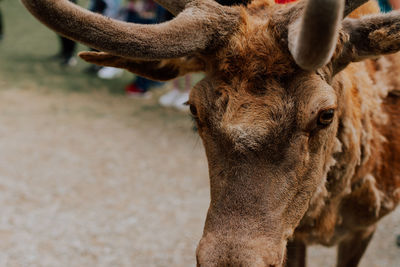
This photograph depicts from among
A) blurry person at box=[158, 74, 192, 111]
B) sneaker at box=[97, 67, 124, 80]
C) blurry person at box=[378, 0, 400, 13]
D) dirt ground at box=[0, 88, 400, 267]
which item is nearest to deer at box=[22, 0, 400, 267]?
dirt ground at box=[0, 88, 400, 267]

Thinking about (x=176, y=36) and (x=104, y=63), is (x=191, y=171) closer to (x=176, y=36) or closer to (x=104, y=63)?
(x=104, y=63)

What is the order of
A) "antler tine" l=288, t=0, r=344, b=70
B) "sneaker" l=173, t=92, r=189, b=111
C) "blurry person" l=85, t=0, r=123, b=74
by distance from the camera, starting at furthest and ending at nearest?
"blurry person" l=85, t=0, r=123, b=74
"sneaker" l=173, t=92, r=189, b=111
"antler tine" l=288, t=0, r=344, b=70

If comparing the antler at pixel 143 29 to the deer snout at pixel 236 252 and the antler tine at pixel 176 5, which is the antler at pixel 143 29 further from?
the deer snout at pixel 236 252

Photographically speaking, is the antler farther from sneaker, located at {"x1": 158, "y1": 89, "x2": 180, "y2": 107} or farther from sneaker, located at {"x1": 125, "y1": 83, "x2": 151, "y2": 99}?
sneaker, located at {"x1": 125, "y1": 83, "x2": 151, "y2": 99}

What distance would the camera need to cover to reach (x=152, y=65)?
9.68 feet

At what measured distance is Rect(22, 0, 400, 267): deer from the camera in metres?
2.13

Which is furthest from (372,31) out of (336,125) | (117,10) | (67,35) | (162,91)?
(117,10)

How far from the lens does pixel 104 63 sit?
2932 millimetres

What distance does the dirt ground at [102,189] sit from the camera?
5004mm

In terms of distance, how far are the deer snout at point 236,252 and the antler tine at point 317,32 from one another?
893 mm

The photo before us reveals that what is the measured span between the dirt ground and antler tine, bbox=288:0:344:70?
4.58 ft

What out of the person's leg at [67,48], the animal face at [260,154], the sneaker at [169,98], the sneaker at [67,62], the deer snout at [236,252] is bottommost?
the sneaker at [67,62]

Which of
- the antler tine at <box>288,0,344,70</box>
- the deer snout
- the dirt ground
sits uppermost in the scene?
the antler tine at <box>288,0,344,70</box>

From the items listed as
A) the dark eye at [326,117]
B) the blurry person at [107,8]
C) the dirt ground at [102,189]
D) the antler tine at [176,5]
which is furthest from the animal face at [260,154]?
the blurry person at [107,8]
